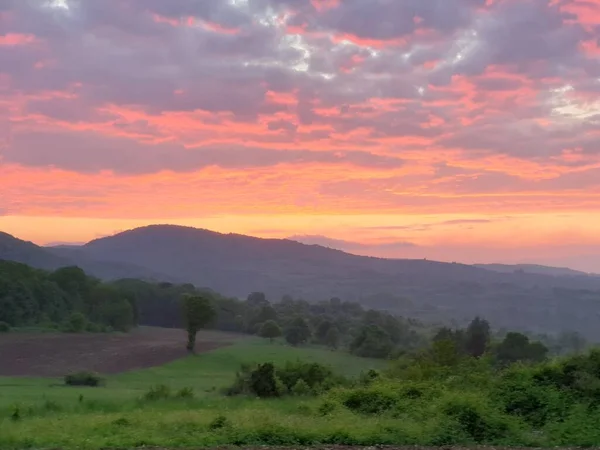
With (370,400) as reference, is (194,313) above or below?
below

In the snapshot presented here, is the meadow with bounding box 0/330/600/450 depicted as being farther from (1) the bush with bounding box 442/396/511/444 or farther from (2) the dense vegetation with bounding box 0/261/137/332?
(2) the dense vegetation with bounding box 0/261/137/332

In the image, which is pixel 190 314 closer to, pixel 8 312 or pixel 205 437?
pixel 8 312

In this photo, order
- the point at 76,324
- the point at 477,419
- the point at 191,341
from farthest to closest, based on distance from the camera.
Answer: the point at 76,324, the point at 191,341, the point at 477,419

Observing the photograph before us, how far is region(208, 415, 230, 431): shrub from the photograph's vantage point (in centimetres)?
1312

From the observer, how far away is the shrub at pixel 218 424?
13.1 m

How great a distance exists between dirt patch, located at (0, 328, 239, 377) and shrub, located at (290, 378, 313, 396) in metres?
28.1

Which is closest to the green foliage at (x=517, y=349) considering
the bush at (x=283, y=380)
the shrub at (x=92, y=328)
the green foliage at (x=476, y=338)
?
the green foliage at (x=476, y=338)

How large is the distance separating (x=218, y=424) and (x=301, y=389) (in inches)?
A: 506

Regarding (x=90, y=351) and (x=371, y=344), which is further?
(x=371, y=344)

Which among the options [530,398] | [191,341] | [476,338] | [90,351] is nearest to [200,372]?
[90,351]

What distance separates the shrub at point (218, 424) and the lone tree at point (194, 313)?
57.0 meters

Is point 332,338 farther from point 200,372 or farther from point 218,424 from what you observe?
point 218,424

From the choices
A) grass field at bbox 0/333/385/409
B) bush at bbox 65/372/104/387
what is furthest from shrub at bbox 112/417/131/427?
bush at bbox 65/372/104/387

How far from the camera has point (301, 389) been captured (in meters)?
25.9
